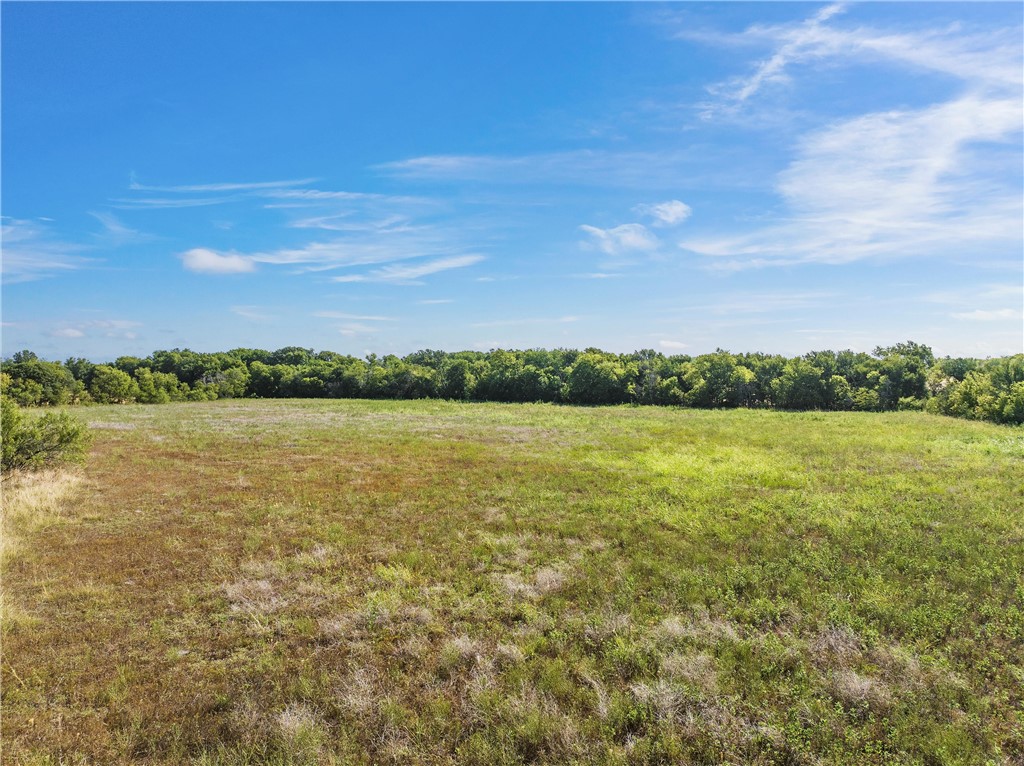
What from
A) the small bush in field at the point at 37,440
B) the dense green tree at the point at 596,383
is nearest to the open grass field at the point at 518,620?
the small bush in field at the point at 37,440

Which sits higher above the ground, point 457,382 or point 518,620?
point 457,382

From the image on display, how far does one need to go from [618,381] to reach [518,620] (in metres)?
62.2

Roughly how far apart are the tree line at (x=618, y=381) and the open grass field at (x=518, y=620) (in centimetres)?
3781

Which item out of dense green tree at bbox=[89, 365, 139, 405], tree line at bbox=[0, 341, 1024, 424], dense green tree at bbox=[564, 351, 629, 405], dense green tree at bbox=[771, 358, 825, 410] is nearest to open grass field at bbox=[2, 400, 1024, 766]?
tree line at bbox=[0, 341, 1024, 424]

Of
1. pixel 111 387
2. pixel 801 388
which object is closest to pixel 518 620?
pixel 801 388

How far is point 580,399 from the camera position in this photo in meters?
72.3

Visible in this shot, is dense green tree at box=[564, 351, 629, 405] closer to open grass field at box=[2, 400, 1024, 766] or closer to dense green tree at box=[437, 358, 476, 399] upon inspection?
dense green tree at box=[437, 358, 476, 399]

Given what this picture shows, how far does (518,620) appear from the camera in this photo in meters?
9.38

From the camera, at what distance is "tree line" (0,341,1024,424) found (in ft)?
186

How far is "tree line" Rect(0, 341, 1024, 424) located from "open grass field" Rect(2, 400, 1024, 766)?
1489 inches

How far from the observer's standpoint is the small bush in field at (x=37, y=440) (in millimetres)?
18109

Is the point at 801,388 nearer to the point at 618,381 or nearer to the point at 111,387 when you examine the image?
the point at 618,381

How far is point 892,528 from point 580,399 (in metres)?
58.3

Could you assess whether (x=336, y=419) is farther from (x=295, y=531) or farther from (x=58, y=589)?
(x=58, y=589)
